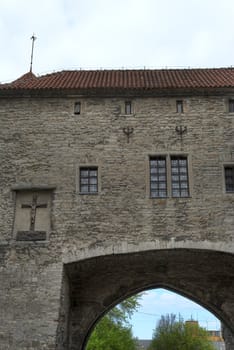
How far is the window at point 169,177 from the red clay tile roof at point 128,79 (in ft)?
7.64

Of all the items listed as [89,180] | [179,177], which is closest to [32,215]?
[89,180]

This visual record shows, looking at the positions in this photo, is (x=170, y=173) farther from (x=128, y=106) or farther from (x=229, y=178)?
(x=128, y=106)

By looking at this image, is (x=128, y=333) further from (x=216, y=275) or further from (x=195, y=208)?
(x=195, y=208)

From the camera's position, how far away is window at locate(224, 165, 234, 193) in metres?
13.5

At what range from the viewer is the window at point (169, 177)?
1341cm

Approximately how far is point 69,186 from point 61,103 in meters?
2.77

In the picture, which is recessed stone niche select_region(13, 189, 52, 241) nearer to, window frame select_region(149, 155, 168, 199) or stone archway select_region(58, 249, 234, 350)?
stone archway select_region(58, 249, 234, 350)

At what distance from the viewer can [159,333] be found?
36.9m

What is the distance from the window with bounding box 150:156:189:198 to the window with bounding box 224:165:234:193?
1.12 meters

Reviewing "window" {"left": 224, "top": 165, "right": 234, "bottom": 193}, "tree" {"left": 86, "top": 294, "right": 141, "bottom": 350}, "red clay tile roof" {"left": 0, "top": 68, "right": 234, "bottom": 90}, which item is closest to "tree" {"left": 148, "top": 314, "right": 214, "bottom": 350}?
"tree" {"left": 86, "top": 294, "right": 141, "bottom": 350}

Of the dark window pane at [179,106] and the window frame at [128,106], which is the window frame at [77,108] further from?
the dark window pane at [179,106]

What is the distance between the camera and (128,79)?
1611cm

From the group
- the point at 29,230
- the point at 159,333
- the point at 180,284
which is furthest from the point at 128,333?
the point at 29,230

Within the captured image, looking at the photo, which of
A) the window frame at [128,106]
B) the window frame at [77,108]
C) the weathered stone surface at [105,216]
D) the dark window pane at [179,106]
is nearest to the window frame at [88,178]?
the weathered stone surface at [105,216]
